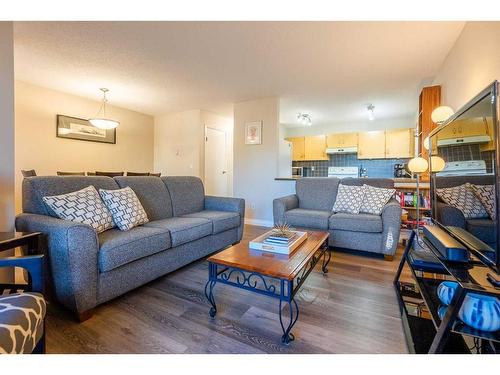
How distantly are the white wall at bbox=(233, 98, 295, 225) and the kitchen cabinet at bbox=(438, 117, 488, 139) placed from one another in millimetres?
2675

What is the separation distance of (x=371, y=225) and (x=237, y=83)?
8.88 feet

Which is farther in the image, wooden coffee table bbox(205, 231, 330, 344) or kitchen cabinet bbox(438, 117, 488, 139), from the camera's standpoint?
wooden coffee table bbox(205, 231, 330, 344)

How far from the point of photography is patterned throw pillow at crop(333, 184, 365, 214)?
9.42 feet

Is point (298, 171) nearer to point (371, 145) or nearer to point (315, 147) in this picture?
point (315, 147)

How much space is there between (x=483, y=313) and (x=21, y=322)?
5.51ft

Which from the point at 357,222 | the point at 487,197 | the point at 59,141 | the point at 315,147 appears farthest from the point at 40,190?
the point at 315,147

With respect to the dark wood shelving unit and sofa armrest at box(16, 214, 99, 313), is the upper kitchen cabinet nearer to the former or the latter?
the dark wood shelving unit

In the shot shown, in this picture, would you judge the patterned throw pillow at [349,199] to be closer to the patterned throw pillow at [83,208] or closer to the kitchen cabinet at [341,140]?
the patterned throw pillow at [83,208]

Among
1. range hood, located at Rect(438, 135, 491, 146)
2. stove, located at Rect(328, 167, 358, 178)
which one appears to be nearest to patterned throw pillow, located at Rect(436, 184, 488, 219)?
range hood, located at Rect(438, 135, 491, 146)

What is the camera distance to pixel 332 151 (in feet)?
19.7

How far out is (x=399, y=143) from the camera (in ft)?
17.5

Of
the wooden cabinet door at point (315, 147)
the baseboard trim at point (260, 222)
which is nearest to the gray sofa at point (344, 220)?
the baseboard trim at point (260, 222)

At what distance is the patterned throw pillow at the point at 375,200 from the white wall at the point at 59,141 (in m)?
4.69
